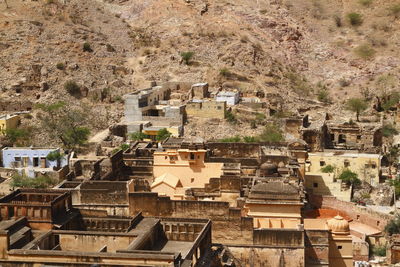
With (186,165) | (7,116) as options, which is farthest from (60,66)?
(186,165)

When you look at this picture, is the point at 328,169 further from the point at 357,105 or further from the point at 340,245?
the point at 357,105

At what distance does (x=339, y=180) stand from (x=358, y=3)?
4922 cm

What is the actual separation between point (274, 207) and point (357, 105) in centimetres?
3069

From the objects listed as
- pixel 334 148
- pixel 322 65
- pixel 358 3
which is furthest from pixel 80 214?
pixel 358 3

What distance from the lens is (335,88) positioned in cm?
6456

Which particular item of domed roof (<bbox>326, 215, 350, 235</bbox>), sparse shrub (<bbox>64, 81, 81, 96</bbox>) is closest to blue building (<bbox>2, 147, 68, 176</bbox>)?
sparse shrub (<bbox>64, 81, 81, 96</bbox>)

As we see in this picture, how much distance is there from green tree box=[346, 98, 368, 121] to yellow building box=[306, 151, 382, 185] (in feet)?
53.1

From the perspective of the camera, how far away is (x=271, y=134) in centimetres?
4616

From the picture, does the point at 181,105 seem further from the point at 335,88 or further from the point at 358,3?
the point at 358,3

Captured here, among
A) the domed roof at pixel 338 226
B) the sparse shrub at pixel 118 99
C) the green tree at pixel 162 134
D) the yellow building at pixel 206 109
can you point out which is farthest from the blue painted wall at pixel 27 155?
the domed roof at pixel 338 226

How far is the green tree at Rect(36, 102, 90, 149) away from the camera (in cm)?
4672

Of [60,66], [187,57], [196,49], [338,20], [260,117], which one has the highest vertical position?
[338,20]

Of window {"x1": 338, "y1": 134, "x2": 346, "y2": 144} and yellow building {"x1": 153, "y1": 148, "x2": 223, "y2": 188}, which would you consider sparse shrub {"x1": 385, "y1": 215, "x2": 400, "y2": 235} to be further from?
window {"x1": 338, "y1": 134, "x2": 346, "y2": 144}

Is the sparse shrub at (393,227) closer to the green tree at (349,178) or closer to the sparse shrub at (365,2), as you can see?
the green tree at (349,178)
